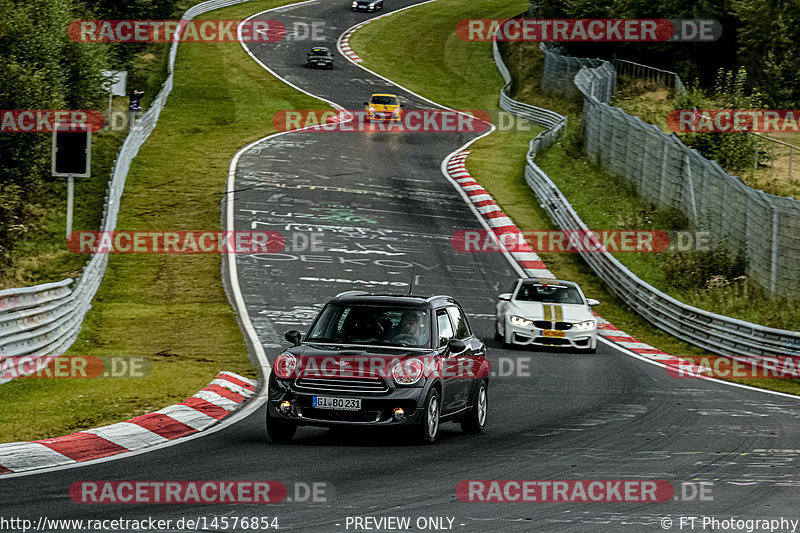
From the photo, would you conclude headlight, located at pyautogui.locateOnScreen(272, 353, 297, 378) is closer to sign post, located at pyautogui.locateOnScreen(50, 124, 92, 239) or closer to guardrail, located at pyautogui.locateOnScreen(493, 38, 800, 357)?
guardrail, located at pyautogui.locateOnScreen(493, 38, 800, 357)

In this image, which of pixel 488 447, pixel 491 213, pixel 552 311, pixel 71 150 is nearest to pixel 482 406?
pixel 488 447

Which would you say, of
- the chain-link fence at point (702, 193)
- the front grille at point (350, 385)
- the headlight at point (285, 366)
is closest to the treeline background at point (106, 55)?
the chain-link fence at point (702, 193)

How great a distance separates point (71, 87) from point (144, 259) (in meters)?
19.9

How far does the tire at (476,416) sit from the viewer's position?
43.4 feet

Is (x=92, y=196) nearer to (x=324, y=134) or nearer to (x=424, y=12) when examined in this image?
(x=324, y=134)

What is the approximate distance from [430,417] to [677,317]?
1459 cm

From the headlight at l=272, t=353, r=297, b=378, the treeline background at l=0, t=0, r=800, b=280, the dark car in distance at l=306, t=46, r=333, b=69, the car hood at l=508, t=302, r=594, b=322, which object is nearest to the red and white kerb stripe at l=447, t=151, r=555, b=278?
the car hood at l=508, t=302, r=594, b=322

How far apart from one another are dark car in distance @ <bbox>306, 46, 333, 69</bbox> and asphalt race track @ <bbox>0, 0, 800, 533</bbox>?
127 ft

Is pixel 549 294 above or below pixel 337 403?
below

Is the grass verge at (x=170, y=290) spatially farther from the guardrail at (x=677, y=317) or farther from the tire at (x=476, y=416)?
the guardrail at (x=677, y=317)

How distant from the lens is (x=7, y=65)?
1606 inches

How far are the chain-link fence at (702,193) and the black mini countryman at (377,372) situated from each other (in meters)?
12.6

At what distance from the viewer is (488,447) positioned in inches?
477

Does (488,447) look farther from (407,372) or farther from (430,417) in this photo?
(407,372)
